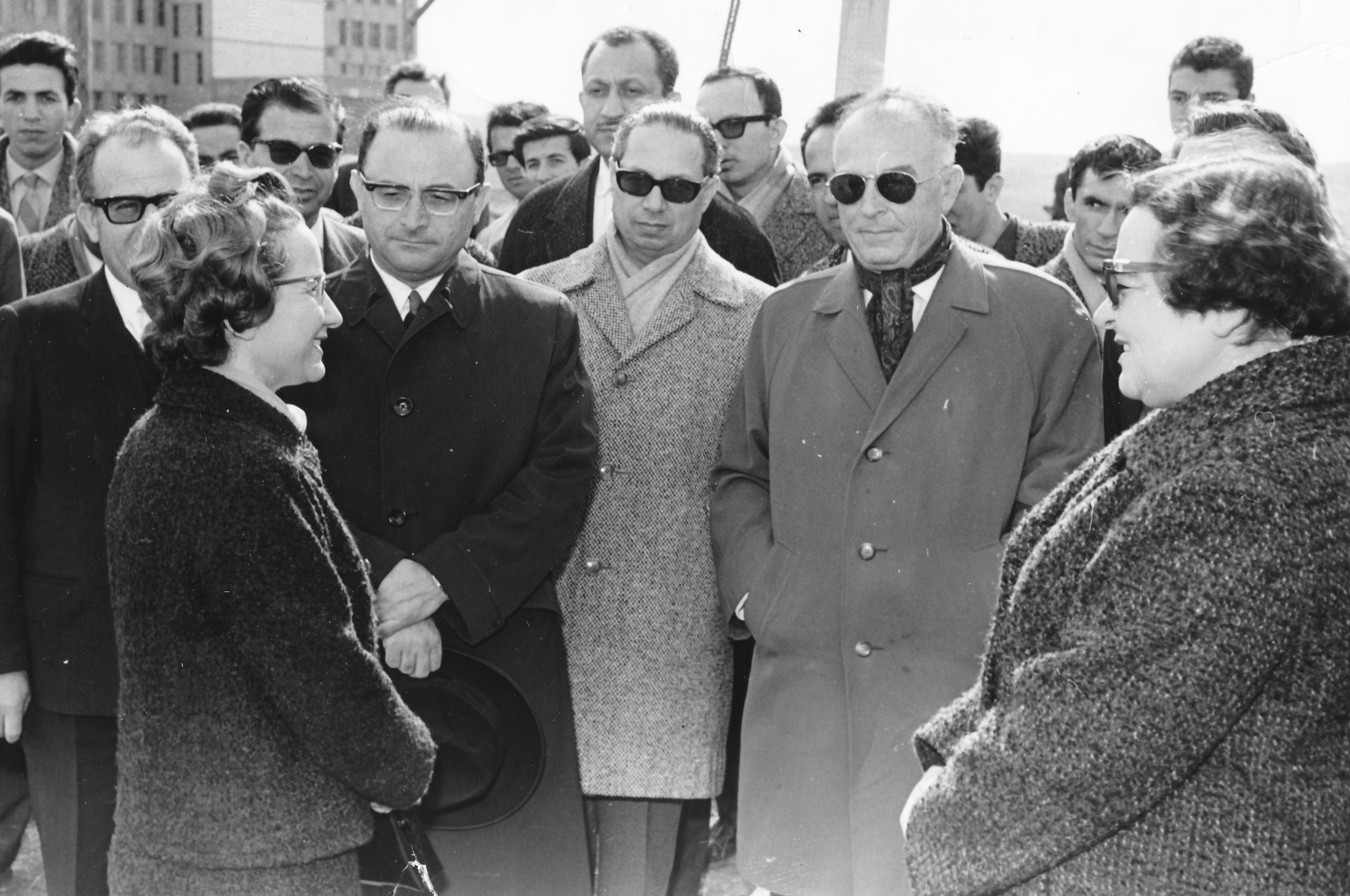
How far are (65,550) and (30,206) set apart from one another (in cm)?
289

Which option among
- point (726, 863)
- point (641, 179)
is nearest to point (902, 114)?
point (641, 179)

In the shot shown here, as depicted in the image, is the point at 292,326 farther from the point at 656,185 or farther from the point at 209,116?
the point at 209,116

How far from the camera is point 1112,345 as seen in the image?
4.16m

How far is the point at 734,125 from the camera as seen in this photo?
5.78 metres

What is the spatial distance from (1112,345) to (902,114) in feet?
3.21

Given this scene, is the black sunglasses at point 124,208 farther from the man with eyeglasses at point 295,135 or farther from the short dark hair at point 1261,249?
the short dark hair at point 1261,249

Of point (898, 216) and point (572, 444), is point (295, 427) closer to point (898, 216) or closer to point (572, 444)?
point (572, 444)

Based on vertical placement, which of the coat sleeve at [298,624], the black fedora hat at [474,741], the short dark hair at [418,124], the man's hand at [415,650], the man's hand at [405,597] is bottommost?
the black fedora hat at [474,741]

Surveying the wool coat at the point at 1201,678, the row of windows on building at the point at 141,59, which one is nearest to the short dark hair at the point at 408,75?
the row of windows on building at the point at 141,59

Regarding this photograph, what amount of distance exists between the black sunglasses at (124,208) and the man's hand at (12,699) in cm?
113

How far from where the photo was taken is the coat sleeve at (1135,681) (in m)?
1.78

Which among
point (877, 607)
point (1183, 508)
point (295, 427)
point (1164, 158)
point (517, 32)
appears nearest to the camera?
point (1183, 508)

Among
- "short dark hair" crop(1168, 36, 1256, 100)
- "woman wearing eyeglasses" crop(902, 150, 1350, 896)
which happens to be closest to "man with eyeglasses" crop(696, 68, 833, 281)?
"short dark hair" crop(1168, 36, 1256, 100)

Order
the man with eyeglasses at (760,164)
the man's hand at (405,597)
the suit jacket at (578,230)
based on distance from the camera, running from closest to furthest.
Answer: the man's hand at (405,597) < the suit jacket at (578,230) < the man with eyeglasses at (760,164)
